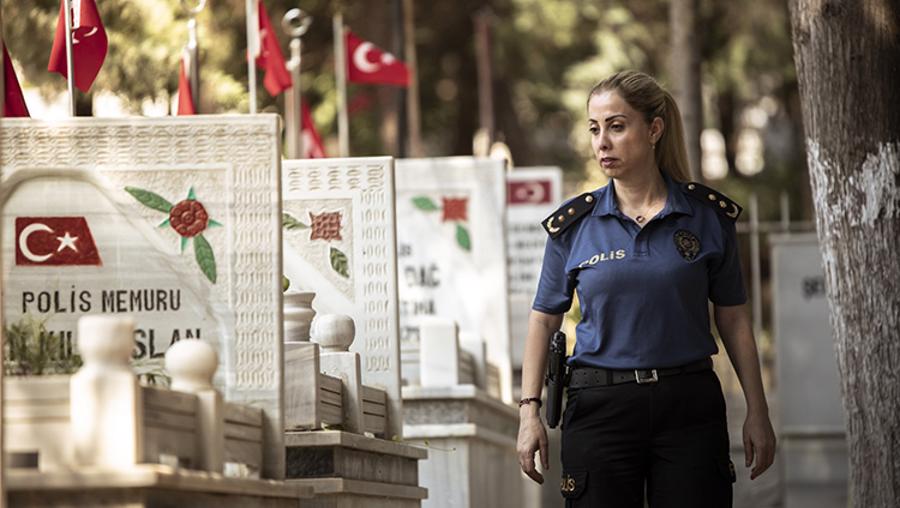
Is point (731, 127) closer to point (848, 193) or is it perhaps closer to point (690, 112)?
point (690, 112)

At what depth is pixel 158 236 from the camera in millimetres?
6996

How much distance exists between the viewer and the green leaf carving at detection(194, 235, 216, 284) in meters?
6.96

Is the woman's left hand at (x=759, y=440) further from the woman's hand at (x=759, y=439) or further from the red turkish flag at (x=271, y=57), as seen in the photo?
the red turkish flag at (x=271, y=57)

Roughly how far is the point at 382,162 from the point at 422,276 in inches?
215

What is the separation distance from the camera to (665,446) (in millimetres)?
6488

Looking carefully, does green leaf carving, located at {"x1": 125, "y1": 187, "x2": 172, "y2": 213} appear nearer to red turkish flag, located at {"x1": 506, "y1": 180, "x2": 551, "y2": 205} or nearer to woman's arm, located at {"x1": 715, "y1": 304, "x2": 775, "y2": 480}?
woman's arm, located at {"x1": 715, "y1": 304, "x2": 775, "y2": 480}

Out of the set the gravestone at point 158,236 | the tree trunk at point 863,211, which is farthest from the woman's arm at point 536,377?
the tree trunk at point 863,211

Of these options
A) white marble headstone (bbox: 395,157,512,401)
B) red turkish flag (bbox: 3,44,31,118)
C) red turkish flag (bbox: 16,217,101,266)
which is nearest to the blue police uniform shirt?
red turkish flag (bbox: 16,217,101,266)

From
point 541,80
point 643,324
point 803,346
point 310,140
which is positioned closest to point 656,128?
point 643,324

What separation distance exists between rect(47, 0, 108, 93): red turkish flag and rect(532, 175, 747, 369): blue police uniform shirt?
4757 millimetres

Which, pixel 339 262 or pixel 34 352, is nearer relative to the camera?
pixel 34 352

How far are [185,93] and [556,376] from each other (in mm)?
7552


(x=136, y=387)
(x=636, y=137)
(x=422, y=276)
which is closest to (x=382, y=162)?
(x=636, y=137)

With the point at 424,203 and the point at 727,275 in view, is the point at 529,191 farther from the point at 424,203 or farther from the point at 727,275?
the point at 727,275
